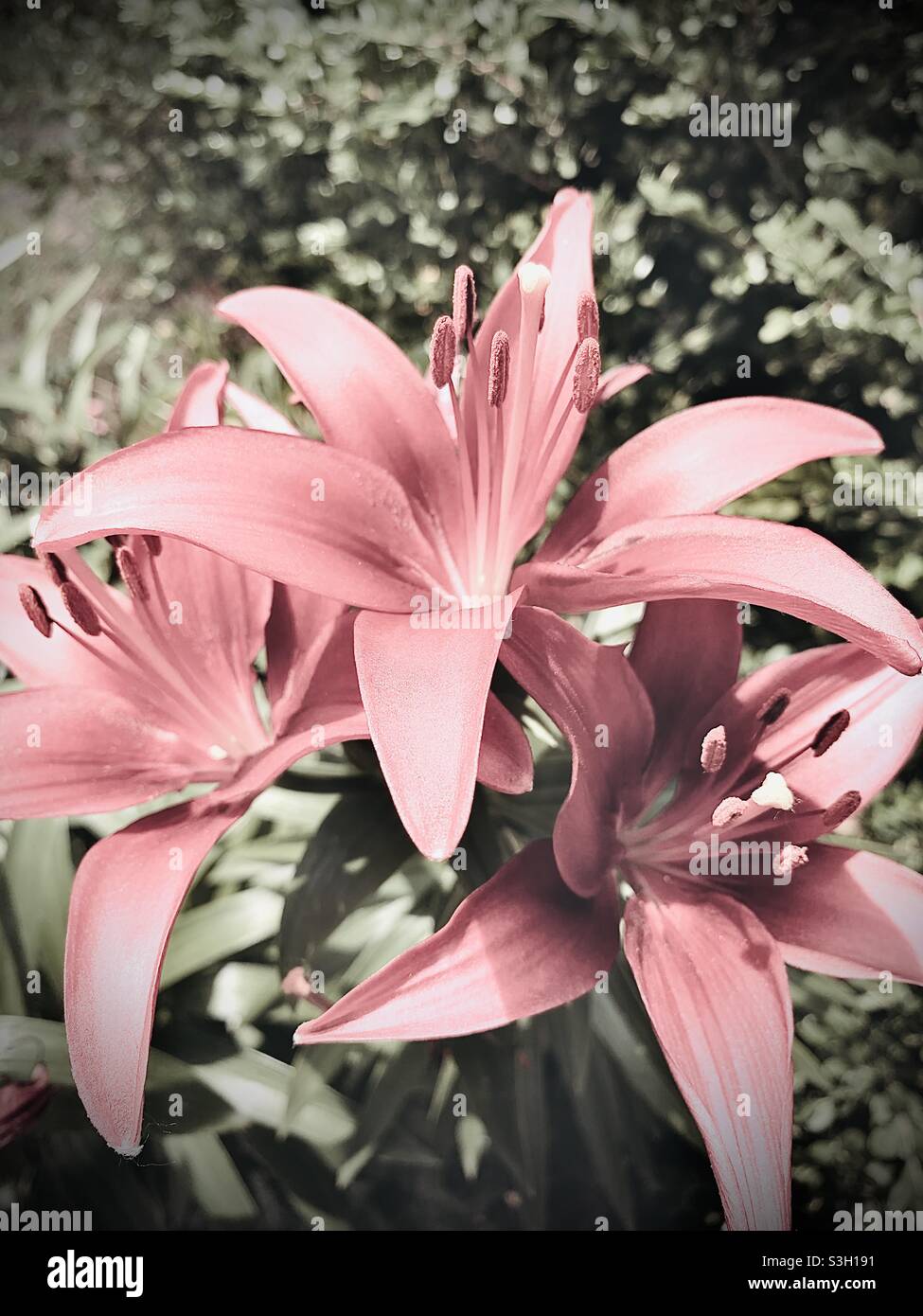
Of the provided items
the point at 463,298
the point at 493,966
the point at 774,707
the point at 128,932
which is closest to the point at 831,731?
the point at 774,707

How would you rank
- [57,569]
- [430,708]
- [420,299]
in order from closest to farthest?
[430,708] → [57,569] → [420,299]

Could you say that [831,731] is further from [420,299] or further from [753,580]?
[420,299]

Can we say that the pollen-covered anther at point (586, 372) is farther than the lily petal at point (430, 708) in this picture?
Yes

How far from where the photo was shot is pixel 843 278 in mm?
914

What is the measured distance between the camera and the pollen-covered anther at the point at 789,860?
30.3 inches

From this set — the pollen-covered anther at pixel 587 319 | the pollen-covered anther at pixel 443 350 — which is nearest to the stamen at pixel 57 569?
the pollen-covered anther at pixel 443 350

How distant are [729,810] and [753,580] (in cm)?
18

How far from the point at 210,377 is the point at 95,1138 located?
1.89 ft

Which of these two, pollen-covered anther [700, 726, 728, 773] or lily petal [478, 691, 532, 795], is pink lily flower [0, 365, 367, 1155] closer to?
lily petal [478, 691, 532, 795]

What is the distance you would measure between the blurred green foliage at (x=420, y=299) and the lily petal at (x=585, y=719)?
13 centimetres

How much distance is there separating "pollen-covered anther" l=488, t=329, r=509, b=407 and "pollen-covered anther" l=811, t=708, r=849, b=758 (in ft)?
1.06

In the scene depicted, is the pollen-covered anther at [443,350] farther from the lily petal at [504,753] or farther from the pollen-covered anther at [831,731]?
the pollen-covered anther at [831,731]

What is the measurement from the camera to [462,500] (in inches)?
30.6

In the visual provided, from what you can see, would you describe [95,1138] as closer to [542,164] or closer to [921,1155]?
[921,1155]
